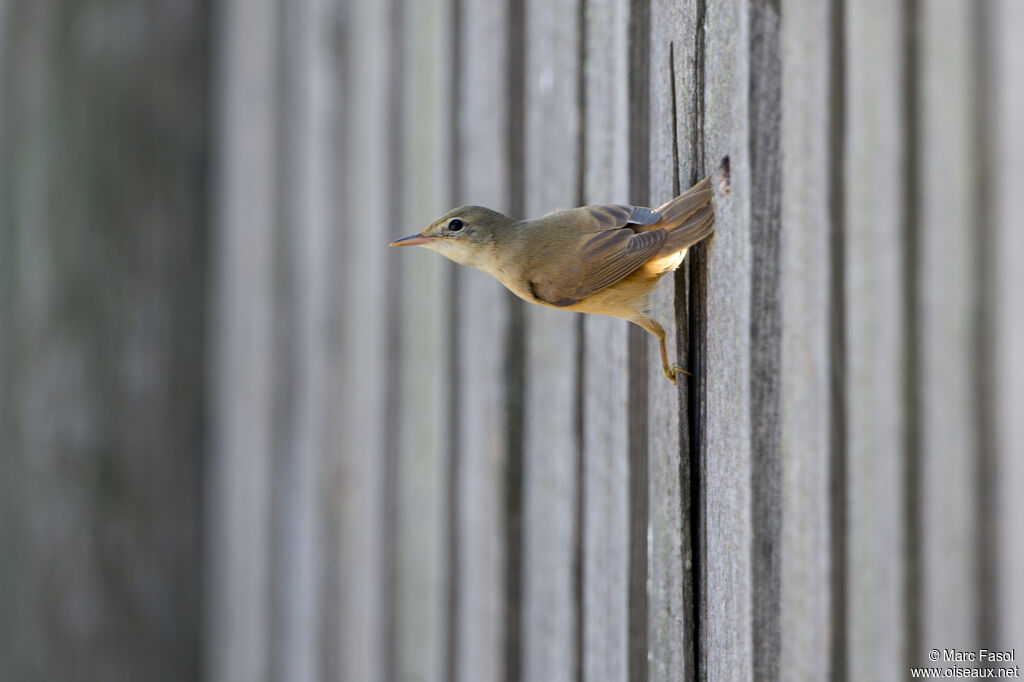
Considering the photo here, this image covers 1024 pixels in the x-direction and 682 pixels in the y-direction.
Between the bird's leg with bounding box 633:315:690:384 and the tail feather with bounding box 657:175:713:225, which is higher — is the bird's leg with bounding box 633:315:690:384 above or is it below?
below

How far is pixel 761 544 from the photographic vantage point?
171cm

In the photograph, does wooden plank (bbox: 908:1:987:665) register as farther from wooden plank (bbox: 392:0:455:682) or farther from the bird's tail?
wooden plank (bbox: 392:0:455:682)

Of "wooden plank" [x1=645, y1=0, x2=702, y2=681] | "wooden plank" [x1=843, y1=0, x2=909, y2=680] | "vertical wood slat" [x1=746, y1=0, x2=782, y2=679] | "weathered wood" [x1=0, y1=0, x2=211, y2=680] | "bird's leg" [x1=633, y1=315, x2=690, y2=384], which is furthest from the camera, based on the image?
"weathered wood" [x1=0, y1=0, x2=211, y2=680]

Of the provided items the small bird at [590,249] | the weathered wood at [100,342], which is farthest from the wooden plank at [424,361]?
the weathered wood at [100,342]

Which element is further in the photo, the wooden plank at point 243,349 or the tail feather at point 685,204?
the wooden plank at point 243,349

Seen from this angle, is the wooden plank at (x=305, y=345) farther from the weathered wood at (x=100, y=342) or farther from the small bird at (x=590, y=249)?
Answer: the small bird at (x=590, y=249)

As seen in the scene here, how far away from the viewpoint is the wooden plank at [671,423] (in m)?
1.83

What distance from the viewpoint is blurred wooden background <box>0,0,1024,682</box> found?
73.1 inches

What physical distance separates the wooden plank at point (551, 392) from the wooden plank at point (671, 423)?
54cm

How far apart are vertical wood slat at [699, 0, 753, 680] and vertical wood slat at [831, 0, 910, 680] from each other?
17.8 inches

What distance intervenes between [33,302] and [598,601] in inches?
159

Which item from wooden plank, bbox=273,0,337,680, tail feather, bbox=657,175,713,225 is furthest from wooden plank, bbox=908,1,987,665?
wooden plank, bbox=273,0,337,680

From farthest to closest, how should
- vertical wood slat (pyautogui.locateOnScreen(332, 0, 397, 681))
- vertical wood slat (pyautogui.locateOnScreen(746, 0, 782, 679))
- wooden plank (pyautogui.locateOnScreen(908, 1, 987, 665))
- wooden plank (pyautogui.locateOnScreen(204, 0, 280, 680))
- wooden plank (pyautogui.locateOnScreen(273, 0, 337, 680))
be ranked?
wooden plank (pyautogui.locateOnScreen(204, 0, 280, 680)) < wooden plank (pyautogui.locateOnScreen(273, 0, 337, 680)) < vertical wood slat (pyautogui.locateOnScreen(332, 0, 397, 681)) < wooden plank (pyautogui.locateOnScreen(908, 1, 987, 665)) < vertical wood slat (pyautogui.locateOnScreen(746, 0, 782, 679))

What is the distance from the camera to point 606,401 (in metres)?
2.42
